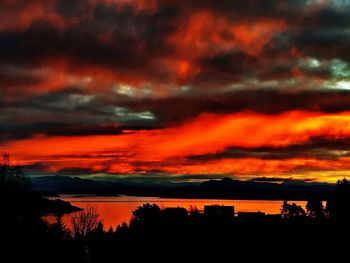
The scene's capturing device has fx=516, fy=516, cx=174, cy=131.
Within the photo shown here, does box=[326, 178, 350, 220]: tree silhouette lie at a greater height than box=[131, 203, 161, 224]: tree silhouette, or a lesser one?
greater

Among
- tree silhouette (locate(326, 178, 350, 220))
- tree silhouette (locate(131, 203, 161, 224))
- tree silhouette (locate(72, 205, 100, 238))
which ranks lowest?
tree silhouette (locate(72, 205, 100, 238))

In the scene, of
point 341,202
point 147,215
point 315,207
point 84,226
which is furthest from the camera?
point 315,207

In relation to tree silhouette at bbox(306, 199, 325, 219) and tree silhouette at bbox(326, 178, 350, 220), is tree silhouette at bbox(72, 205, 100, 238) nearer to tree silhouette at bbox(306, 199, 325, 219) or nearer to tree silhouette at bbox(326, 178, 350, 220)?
tree silhouette at bbox(326, 178, 350, 220)

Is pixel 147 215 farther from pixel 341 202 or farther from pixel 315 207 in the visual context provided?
pixel 315 207

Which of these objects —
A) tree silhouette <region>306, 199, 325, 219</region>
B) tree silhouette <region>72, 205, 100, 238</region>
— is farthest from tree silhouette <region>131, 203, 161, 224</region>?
tree silhouette <region>306, 199, 325, 219</region>

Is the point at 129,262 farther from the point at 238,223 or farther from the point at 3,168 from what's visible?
the point at 3,168

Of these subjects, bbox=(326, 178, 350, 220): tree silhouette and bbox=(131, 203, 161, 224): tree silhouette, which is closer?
bbox=(326, 178, 350, 220): tree silhouette

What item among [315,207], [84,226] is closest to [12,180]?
[84,226]

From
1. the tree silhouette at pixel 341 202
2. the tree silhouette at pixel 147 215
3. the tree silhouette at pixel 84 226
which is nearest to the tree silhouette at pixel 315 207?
the tree silhouette at pixel 341 202

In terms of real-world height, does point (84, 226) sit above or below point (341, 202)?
below

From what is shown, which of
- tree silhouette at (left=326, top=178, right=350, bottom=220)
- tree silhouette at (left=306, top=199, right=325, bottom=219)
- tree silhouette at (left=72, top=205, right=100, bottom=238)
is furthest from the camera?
tree silhouette at (left=306, top=199, right=325, bottom=219)

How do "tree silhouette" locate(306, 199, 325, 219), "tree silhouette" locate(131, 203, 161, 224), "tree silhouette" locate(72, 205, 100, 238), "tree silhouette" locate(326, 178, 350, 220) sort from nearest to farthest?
"tree silhouette" locate(72, 205, 100, 238)
"tree silhouette" locate(326, 178, 350, 220)
"tree silhouette" locate(131, 203, 161, 224)
"tree silhouette" locate(306, 199, 325, 219)

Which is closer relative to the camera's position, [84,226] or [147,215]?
[84,226]

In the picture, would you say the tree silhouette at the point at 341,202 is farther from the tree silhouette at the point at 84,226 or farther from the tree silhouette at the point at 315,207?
the tree silhouette at the point at 84,226
